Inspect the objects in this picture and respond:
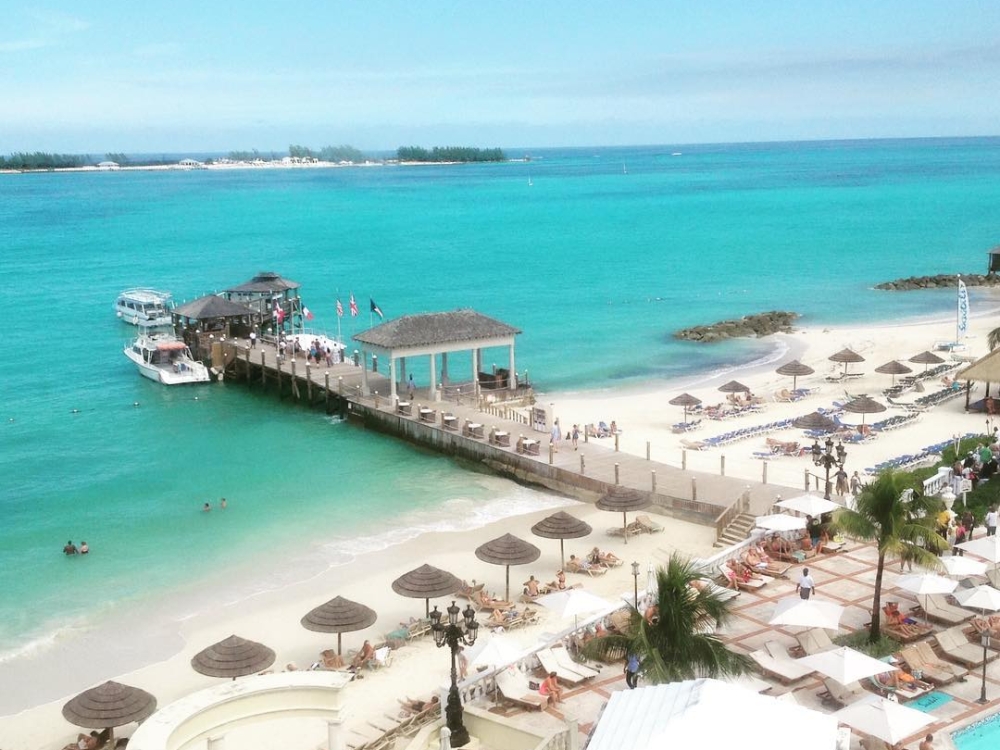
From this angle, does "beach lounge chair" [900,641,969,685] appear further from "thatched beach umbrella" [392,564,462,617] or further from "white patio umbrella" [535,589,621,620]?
"thatched beach umbrella" [392,564,462,617]

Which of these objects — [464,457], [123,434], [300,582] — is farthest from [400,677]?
[123,434]

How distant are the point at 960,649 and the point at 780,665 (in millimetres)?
3364

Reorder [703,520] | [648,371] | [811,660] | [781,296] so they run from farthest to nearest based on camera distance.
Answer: [781,296] < [648,371] < [703,520] < [811,660]

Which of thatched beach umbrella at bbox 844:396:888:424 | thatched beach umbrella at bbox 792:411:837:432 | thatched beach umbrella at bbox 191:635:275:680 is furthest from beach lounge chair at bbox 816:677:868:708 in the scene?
thatched beach umbrella at bbox 844:396:888:424

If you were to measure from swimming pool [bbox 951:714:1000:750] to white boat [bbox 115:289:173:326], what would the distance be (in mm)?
57237

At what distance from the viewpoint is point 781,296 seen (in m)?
78.5

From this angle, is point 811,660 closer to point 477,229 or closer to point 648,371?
point 648,371

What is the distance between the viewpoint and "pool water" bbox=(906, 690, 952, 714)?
664 inches

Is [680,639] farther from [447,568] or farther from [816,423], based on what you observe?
[816,423]

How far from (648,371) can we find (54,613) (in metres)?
33.5

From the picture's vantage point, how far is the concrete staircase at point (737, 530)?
2720cm

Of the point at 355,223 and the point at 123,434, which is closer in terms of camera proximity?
the point at 123,434

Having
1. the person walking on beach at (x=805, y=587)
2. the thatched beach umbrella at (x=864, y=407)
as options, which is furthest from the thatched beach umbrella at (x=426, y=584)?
the thatched beach umbrella at (x=864, y=407)

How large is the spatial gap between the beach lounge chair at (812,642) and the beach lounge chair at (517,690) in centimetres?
465
